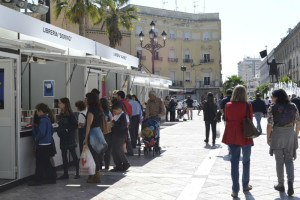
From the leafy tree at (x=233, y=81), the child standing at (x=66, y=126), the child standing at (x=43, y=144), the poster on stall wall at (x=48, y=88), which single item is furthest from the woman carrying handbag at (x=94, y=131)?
the leafy tree at (x=233, y=81)

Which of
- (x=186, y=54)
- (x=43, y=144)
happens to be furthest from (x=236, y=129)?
(x=186, y=54)

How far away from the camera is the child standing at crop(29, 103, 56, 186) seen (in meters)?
7.31

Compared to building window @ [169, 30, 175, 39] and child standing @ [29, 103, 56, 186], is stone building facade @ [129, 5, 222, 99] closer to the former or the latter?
building window @ [169, 30, 175, 39]

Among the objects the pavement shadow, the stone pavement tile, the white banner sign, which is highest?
the white banner sign

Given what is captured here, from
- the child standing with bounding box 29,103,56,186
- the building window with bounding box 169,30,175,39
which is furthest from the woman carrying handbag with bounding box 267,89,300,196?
the building window with bounding box 169,30,175,39

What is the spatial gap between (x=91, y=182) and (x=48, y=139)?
112 centimetres

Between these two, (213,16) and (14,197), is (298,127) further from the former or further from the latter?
(213,16)

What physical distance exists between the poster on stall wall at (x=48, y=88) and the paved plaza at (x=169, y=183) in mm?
3994

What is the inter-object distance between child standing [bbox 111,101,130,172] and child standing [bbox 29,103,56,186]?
1606mm

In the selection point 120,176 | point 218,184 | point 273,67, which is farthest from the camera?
point 273,67

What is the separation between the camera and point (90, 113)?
23.8 ft

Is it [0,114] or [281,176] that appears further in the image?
[0,114]

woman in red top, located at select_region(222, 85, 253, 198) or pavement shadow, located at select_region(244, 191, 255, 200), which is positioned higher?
woman in red top, located at select_region(222, 85, 253, 198)

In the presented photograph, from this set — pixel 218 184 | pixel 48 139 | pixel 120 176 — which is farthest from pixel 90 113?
pixel 218 184
